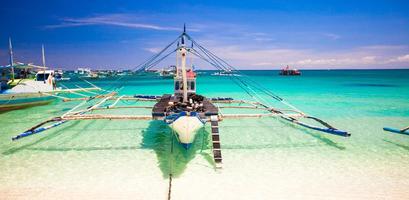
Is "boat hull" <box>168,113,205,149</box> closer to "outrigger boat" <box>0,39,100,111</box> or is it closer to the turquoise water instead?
the turquoise water

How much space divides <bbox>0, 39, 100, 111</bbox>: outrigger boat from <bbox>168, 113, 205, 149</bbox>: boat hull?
47.0ft

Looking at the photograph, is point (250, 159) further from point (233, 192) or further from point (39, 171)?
point (39, 171)

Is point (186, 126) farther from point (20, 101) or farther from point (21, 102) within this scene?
point (20, 101)

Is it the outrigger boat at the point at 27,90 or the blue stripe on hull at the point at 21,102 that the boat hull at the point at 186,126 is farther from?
the blue stripe on hull at the point at 21,102

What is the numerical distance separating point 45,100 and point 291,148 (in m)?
22.7

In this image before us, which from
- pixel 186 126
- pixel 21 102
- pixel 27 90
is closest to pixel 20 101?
pixel 21 102

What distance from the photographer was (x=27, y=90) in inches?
805

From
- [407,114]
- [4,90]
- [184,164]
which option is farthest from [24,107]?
[407,114]

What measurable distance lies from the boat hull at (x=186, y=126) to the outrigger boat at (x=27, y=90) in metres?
14.3

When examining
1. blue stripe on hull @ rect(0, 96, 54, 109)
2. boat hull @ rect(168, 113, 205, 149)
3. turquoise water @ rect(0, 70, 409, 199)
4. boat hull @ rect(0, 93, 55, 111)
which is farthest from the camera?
blue stripe on hull @ rect(0, 96, 54, 109)

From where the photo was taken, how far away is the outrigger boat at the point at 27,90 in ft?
64.0

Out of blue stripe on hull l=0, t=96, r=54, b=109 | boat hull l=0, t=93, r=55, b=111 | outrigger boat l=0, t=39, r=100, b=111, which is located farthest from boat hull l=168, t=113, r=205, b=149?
blue stripe on hull l=0, t=96, r=54, b=109

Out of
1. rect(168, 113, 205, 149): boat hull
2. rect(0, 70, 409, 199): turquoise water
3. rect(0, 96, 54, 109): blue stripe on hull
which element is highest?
rect(168, 113, 205, 149): boat hull

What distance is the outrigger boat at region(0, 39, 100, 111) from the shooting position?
19.5 metres
